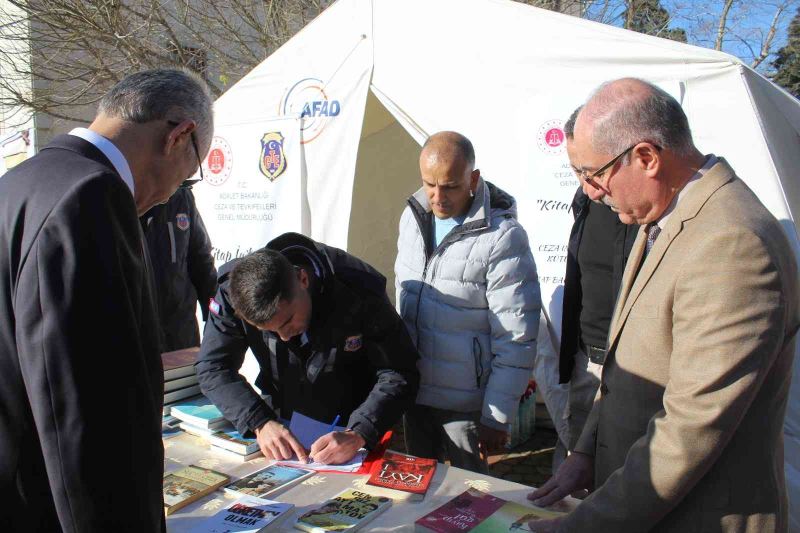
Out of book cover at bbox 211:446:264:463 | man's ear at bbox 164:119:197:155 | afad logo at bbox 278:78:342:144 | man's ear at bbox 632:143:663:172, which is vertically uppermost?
afad logo at bbox 278:78:342:144

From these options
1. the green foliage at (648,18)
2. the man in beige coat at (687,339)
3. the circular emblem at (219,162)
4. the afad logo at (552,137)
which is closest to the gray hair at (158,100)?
the man in beige coat at (687,339)

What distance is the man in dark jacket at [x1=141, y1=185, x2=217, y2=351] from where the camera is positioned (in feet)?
10.7

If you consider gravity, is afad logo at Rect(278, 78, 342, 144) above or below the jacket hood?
above

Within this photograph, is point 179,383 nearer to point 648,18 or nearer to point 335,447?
point 335,447

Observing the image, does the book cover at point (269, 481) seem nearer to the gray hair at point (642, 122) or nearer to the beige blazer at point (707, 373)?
the beige blazer at point (707, 373)

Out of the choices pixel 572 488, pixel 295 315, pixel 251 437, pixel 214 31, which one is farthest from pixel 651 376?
pixel 214 31

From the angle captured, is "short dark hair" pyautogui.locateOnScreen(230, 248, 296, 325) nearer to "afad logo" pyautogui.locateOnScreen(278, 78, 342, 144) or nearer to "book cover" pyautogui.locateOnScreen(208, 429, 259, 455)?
"book cover" pyautogui.locateOnScreen(208, 429, 259, 455)

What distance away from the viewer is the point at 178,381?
2.46m

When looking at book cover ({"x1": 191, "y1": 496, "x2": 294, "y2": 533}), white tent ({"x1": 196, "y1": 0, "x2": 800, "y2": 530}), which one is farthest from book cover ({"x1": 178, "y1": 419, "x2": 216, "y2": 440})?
white tent ({"x1": 196, "y1": 0, "x2": 800, "y2": 530})

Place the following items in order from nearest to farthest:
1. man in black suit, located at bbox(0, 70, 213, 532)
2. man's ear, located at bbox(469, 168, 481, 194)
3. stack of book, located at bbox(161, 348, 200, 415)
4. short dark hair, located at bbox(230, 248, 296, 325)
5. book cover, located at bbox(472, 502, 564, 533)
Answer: man in black suit, located at bbox(0, 70, 213, 532) < book cover, located at bbox(472, 502, 564, 533) < short dark hair, located at bbox(230, 248, 296, 325) < stack of book, located at bbox(161, 348, 200, 415) < man's ear, located at bbox(469, 168, 481, 194)

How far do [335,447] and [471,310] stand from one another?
90cm

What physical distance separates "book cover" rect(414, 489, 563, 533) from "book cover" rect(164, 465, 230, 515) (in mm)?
622

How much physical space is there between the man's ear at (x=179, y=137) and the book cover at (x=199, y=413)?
1.20 meters

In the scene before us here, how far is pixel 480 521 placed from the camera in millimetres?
1546
